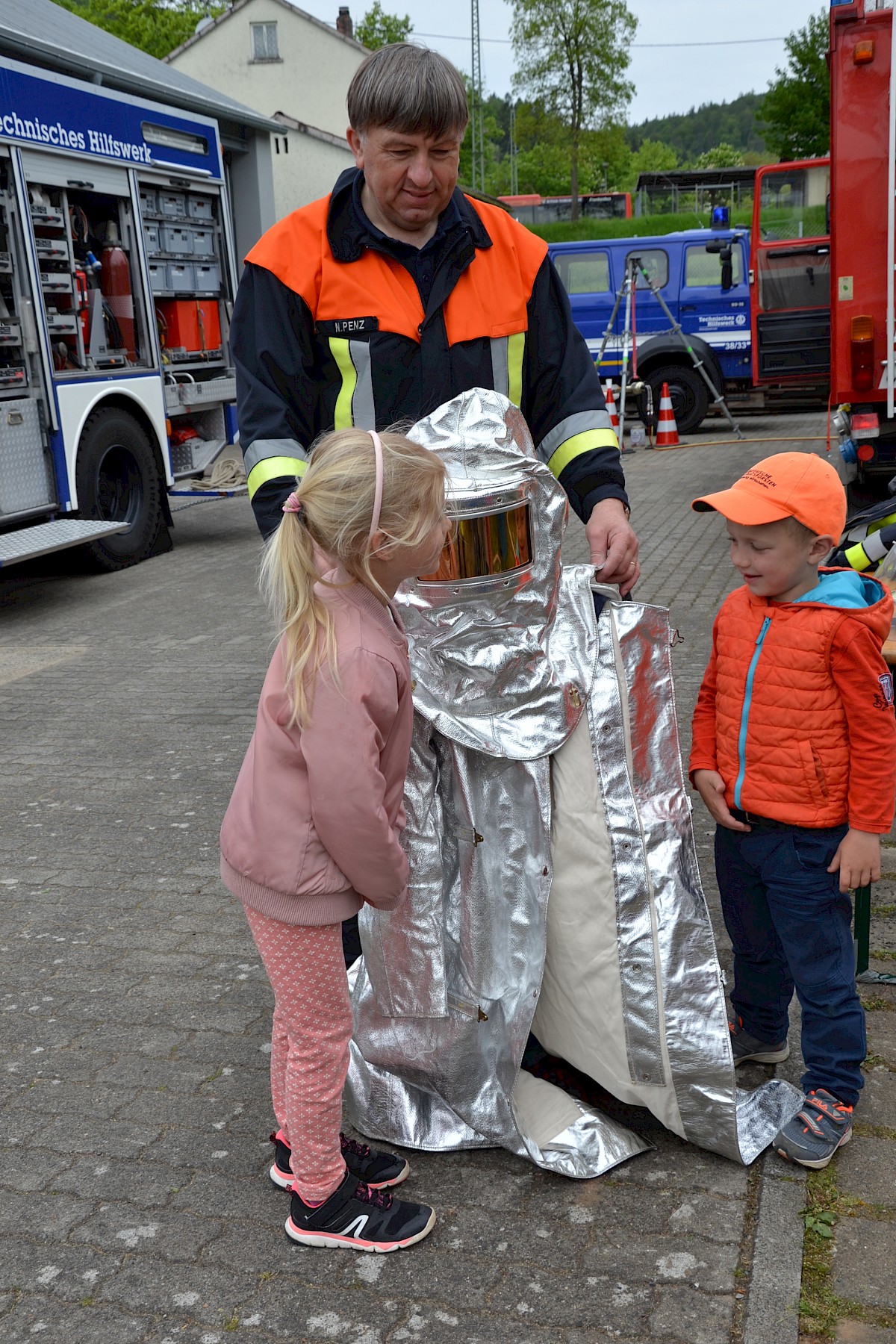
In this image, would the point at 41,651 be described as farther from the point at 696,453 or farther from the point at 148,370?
the point at 696,453

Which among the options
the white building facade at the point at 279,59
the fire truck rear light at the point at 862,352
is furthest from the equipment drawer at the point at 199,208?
the white building facade at the point at 279,59

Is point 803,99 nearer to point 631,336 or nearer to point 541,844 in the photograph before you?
point 631,336

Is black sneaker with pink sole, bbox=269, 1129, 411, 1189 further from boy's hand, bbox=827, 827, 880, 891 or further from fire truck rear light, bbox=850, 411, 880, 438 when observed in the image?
fire truck rear light, bbox=850, 411, 880, 438

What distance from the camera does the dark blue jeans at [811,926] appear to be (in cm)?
220

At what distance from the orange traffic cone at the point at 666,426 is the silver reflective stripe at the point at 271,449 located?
1179cm

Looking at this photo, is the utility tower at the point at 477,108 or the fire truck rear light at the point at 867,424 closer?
the fire truck rear light at the point at 867,424

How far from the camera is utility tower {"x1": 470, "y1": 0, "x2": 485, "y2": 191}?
37094 millimetres

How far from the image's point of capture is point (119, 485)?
28.7ft

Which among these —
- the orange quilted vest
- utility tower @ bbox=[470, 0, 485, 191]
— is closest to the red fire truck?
the orange quilted vest

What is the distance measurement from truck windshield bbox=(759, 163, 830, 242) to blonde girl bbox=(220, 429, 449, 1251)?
12.6m

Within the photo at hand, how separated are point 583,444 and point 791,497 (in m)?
0.46

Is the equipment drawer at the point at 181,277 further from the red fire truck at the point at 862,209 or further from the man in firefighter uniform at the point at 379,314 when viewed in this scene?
the man in firefighter uniform at the point at 379,314

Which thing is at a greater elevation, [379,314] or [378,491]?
[379,314]

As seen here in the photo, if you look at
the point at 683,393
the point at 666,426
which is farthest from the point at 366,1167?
the point at 683,393
